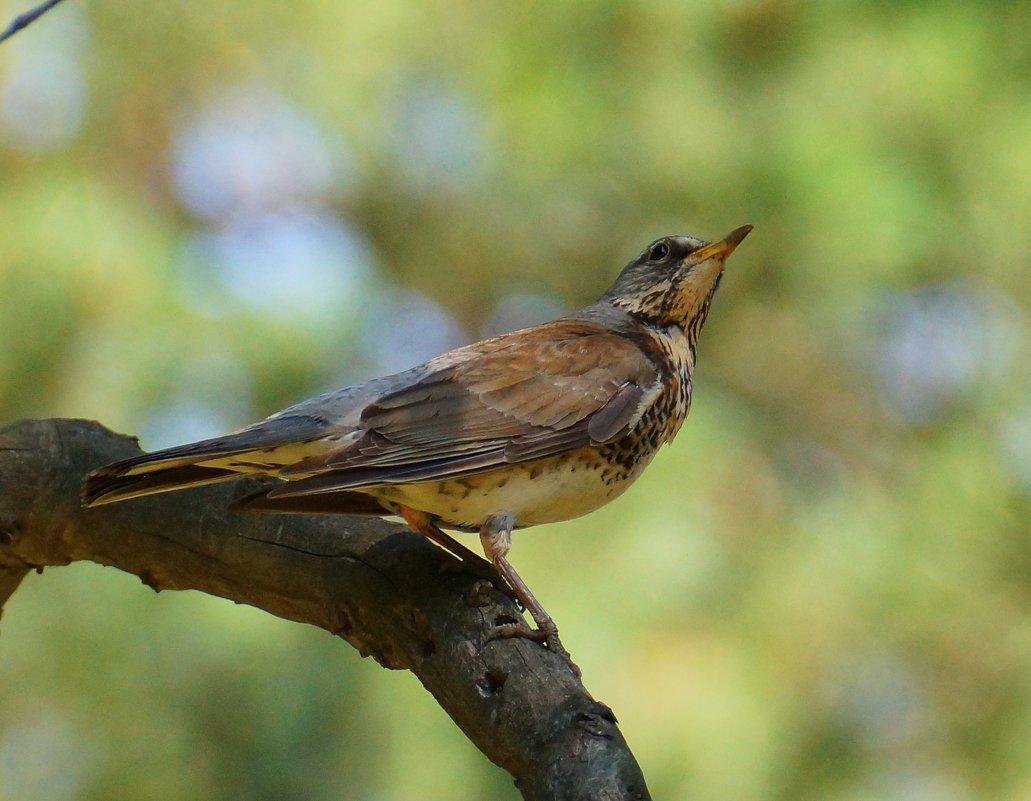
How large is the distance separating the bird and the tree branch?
12cm

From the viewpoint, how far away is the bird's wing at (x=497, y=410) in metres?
3.43

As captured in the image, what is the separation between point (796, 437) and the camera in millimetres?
6512

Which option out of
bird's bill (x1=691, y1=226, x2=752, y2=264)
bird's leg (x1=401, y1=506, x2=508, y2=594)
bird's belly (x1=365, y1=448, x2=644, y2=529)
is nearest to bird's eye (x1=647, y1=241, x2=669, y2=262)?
bird's bill (x1=691, y1=226, x2=752, y2=264)

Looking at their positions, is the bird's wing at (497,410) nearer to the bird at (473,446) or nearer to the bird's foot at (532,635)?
the bird at (473,446)

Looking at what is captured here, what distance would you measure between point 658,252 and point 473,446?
146 centimetres

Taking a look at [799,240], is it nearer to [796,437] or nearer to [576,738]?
[796,437]

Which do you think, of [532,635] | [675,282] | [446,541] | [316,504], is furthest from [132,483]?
[675,282]

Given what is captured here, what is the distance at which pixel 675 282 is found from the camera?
463cm

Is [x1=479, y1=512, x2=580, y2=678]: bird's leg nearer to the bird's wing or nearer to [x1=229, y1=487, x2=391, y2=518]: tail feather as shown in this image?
the bird's wing

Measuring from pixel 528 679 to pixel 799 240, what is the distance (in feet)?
12.4

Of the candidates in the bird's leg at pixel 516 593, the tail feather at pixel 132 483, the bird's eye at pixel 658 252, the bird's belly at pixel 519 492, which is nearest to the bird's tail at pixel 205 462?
the tail feather at pixel 132 483

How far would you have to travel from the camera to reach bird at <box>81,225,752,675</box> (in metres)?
3.26

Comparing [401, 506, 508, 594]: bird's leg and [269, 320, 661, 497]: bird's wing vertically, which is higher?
[269, 320, 661, 497]: bird's wing

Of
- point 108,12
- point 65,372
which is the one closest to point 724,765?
point 65,372
